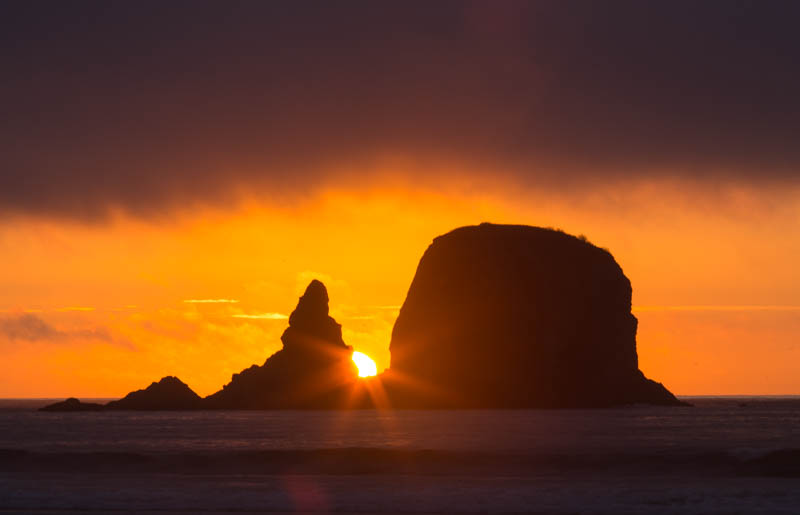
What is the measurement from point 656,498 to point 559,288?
532 feet

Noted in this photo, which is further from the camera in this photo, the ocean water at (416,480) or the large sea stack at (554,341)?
the large sea stack at (554,341)

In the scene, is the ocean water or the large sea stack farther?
the large sea stack

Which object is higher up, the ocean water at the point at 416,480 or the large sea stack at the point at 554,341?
the large sea stack at the point at 554,341

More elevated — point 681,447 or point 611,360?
point 611,360

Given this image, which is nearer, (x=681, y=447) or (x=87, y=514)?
(x=87, y=514)

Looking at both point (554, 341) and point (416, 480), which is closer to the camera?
point (416, 480)

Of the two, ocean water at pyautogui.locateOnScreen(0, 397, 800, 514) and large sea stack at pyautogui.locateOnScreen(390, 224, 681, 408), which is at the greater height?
large sea stack at pyautogui.locateOnScreen(390, 224, 681, 408)

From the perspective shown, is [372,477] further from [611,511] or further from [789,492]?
[789,492]

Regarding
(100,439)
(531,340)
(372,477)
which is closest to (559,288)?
(531,340)

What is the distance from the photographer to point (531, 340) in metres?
197

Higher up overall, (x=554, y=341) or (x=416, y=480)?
(x=554, y=341)

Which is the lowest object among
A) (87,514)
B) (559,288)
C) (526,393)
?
(87,514)

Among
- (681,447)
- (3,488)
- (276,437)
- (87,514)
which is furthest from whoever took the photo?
(276,437)

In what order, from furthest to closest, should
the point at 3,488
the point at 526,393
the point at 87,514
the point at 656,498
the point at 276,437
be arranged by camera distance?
the point at 526,393 → the point at 276,437 → the point at 3,488 → the point at 656,498 → the point at 87,514
